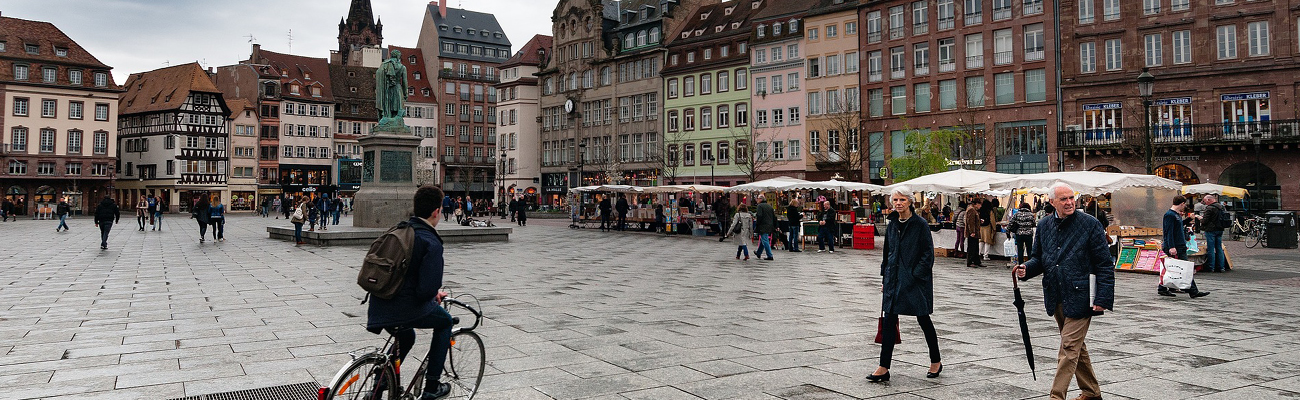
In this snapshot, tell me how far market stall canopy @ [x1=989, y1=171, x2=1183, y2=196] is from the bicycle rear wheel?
17.3 m

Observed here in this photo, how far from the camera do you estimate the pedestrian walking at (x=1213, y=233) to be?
16.3 meters

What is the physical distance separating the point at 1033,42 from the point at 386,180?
116 ft

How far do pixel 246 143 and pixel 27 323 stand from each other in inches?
3119

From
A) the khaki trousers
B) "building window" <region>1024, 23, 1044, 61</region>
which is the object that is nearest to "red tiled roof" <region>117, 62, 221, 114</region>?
"building window" <region>1024, 23, 1044, 61</region>

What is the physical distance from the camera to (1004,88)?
1790 inches

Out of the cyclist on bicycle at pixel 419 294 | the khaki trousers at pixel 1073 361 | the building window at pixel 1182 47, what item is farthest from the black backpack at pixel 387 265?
the building window at pixel 1182 47

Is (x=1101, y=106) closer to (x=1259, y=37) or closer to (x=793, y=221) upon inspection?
(x=1259, y=37)

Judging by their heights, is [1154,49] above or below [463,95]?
below

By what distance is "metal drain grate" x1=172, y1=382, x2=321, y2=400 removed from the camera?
5.78m

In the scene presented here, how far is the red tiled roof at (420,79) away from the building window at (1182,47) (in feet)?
236

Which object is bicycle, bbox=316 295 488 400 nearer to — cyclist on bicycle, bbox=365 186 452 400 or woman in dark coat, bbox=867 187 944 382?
cyclist on bicycle, bbox=365 186 452 400

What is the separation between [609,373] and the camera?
6609 millimetres

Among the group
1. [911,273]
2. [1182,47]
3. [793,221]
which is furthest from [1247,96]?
[911,273]

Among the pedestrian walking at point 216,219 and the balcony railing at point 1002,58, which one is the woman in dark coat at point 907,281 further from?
the balcony railing at point 1002,58
